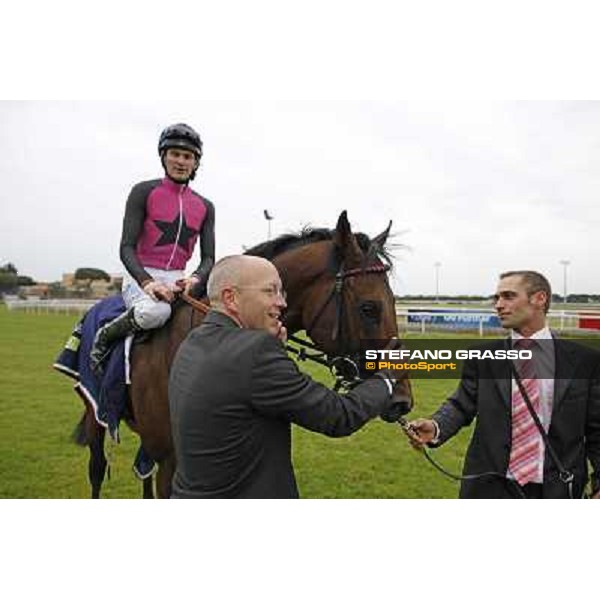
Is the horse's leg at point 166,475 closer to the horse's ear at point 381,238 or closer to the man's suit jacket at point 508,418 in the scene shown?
the man's suit jacket at point 508,418

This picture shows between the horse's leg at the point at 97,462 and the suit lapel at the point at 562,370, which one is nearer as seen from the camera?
the suit lapel at the point at 562,370

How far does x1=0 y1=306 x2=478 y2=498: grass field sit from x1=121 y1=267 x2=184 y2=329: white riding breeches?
1048 mm

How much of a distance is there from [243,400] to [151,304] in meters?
1.37

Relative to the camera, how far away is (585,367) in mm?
2322

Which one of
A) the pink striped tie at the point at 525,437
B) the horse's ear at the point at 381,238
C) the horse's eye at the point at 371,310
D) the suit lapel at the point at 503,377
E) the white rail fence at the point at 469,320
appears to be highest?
the horse's ear at the point at 381,238

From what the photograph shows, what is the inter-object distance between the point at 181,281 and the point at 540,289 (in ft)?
5.52

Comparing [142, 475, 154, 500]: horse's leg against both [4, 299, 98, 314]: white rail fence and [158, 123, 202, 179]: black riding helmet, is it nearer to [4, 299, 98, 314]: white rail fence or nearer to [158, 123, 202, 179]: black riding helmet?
[4, 299, 98, 314]: white rail fence

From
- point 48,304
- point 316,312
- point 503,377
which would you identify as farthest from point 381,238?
point 48,304

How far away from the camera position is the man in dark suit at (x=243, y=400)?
1644 mm

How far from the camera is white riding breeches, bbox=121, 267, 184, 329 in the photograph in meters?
2.84

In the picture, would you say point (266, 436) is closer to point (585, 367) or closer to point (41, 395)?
point (585, 367)

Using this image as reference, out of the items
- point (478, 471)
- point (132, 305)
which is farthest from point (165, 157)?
point (478, 471)

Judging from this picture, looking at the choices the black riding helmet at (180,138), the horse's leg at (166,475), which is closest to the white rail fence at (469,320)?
the black riding helmet at (180,138)

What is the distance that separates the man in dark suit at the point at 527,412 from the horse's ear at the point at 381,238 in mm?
569
